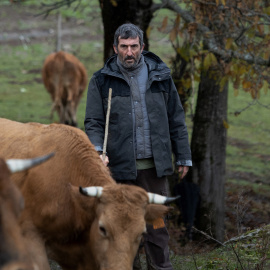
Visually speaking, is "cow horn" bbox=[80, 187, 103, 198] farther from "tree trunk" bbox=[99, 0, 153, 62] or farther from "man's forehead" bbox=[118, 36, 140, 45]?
"tree trunk" bbox=[99, 0, 153, 62]

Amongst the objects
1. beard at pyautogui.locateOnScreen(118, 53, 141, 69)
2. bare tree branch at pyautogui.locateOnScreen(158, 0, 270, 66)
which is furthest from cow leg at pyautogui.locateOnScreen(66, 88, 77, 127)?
beard at pyautogui.locateOnScreen(118, 53, 141, 69)

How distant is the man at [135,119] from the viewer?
245 inches

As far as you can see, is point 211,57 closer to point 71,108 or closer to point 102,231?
point 102,231

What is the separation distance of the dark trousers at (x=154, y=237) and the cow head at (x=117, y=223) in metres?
1.00

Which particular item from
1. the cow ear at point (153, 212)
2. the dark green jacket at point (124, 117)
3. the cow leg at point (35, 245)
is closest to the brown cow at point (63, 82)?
the dark green jacket at point (124, 117)

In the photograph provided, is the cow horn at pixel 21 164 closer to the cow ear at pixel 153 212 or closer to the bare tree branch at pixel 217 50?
the cow ear at pixel 153 212

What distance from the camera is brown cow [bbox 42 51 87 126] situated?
18.3 metres

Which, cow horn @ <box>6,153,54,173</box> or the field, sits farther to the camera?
the field

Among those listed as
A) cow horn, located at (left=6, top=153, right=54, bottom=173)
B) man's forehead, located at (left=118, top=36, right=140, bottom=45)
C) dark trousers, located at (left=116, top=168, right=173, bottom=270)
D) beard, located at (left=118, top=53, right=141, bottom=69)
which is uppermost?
man's forehead, located at (left=118, top=36, right=140, bottom=45)

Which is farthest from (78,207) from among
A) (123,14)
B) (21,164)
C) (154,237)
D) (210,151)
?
(210,151)

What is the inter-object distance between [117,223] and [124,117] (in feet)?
4.75

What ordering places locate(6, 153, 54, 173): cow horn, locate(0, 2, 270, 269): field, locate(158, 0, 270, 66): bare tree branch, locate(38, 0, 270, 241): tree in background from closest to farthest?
locate(6, 153, 54, 173): cow horn
locate(38, 0, 270, 241): tree in background
locate(158, 0, 270, 66): bare tree branch
locate(0, 2, 270, 269): field

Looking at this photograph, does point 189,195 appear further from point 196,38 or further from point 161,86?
point 161,86

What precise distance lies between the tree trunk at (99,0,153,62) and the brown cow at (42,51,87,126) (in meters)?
8.33
